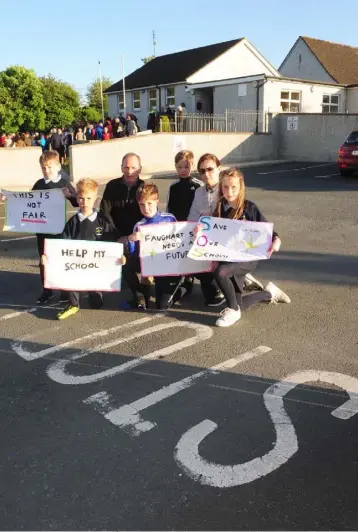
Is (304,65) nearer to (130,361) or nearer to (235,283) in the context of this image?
(235,283)

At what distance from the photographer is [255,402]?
3609 mm

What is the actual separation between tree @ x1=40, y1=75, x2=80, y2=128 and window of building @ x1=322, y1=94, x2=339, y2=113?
26410mm

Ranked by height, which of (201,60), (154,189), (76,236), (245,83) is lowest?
(76,236)

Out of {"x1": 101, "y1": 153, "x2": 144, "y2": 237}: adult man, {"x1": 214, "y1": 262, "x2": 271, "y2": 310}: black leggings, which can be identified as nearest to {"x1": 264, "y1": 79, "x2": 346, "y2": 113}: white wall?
{"x1": 101, "y1": 153, "x2": 144, "y2": 237}: adult man

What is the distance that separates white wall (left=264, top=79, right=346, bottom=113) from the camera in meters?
27.4

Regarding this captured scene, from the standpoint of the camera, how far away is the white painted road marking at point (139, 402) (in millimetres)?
3346

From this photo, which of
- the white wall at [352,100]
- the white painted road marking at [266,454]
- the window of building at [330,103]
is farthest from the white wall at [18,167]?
the white wall at [352,100]

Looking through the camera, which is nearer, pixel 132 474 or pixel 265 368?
pixel 132 474

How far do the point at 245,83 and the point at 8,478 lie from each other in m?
28.5

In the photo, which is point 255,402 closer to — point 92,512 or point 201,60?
point 92,512

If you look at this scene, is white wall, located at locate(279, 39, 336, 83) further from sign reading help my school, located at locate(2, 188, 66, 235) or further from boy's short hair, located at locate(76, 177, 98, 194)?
boy's short hair, located at locate(76, 177, 98, 194)

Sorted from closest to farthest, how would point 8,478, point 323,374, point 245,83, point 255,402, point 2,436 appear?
1. point 8,478
2. point 2,436
3. point 255,402
4. point 323,374
5. point 245,83

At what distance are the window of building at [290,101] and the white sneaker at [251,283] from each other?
25.0 metres

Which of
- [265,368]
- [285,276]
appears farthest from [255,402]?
[285,276]
